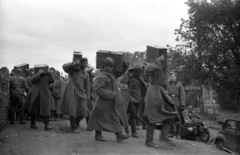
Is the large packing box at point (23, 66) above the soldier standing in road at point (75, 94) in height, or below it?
above

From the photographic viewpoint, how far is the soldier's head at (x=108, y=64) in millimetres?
7301

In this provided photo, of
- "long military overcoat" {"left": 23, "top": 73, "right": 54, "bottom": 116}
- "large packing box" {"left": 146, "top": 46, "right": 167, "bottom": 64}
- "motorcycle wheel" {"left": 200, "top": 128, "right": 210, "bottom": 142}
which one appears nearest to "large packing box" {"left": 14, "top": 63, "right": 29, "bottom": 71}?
"long military overcoat" {"left": 23, "top": 73, "right": 54, "bottom": 116}

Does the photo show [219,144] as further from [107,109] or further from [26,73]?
[26,73]

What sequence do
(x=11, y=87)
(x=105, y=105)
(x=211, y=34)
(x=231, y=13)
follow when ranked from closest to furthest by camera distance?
(x=105, y=105) → (x=11, y=87) → (x=231, y=13) → (x=211, y=34)

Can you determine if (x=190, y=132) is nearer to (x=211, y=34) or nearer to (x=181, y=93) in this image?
(x=181, y=93)

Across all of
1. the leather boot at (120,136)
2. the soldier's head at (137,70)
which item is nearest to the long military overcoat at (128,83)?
the soldier's head at (137,70)

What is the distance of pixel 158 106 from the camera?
7082 millimetres

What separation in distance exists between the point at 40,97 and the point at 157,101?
3.89m

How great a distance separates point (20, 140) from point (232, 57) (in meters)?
22.2

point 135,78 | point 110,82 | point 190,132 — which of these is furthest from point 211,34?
point 110,82

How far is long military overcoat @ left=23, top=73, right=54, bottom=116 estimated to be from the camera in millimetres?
9086

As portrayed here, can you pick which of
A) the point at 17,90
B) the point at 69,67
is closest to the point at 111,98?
the point at 69,67

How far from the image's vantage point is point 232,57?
25.8 m

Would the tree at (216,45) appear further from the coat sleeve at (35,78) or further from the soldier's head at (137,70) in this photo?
the coat sleeve at (35,78)
